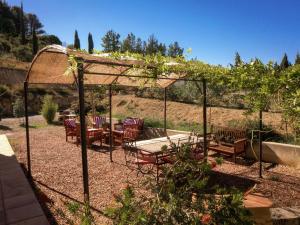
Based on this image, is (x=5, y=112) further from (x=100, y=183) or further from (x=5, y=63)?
(x=100, y=183)

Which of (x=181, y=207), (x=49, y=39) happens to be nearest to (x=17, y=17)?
(x=49, y=39)

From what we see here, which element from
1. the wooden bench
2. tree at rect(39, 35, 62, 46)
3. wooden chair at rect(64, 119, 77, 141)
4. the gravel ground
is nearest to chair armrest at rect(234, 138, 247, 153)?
the wooden bench

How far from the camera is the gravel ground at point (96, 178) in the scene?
16.8ft

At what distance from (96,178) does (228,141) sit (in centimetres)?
424

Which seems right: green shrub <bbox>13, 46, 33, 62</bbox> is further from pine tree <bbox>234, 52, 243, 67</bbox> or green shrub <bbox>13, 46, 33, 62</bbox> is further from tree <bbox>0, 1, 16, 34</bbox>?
pine tree <bbox>234, 52, 243, 67</bbox>

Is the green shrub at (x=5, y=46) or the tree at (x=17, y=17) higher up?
the tree at (x=17, y=17)

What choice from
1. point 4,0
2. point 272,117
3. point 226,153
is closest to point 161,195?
point 226,153

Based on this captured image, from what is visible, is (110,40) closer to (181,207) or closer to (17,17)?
(17,17)

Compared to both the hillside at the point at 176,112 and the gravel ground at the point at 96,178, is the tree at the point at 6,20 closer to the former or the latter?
the hillside at the point at 176,112

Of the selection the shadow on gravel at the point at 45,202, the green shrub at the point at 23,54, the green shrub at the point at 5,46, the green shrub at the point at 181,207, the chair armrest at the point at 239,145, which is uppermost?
the green shrub at the point at 5,46

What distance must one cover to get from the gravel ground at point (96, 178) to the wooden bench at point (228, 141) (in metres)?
0.38

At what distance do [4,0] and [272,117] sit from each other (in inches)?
2312

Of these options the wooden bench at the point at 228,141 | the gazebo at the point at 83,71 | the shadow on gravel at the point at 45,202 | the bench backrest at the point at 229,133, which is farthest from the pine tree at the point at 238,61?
the bench backrest at the point at 229,133

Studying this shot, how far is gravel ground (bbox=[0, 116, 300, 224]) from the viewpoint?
513 centimetres
